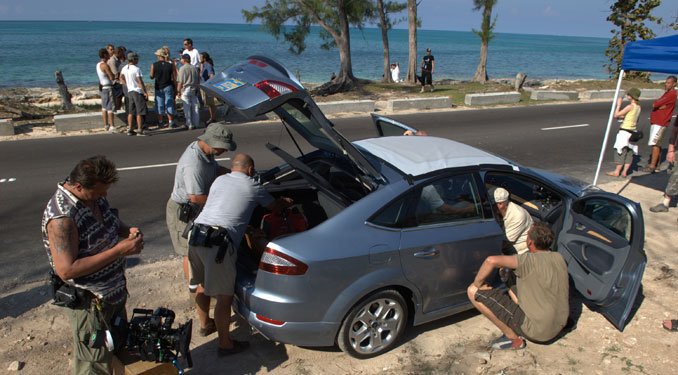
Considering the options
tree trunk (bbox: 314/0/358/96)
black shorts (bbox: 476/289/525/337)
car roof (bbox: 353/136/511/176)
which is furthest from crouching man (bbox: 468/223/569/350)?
tree trunk (bbox: 314/0/358/96)

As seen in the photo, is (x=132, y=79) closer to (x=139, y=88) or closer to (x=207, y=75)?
(x=139, y=88)

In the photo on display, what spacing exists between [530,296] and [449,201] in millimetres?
1034

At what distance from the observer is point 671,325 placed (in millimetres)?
4605

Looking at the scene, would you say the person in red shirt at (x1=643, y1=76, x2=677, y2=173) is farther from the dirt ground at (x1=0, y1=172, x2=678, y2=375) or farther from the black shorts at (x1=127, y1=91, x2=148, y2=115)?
the black shorts at (x1=127, y1=91, x2=148, y2=115)

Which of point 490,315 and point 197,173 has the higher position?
point 197,173

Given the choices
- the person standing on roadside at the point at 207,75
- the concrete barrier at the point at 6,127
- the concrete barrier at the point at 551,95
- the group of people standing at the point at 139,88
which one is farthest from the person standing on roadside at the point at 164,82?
the concrete barrier at the point at 551,95

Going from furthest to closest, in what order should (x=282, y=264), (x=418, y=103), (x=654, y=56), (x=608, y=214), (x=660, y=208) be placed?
(x=418, y=103)
(x=660, y=208)
(x=654, y=56)
(x=608, y=214)
(x=282, y=264)

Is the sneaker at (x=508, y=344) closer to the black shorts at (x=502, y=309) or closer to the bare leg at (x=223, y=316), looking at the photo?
the black shorts at (x=502, y=309)

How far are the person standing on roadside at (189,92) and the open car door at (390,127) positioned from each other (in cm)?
737

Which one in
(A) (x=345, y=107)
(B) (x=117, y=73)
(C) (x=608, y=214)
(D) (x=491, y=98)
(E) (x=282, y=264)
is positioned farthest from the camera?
(D) (x=491, y=98)

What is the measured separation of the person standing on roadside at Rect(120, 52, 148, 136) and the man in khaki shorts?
860cm

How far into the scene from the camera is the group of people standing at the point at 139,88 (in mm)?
11758

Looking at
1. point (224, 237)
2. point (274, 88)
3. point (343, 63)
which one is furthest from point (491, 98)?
point (224, 237)

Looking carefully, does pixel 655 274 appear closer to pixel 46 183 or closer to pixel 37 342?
pixel 37 342
